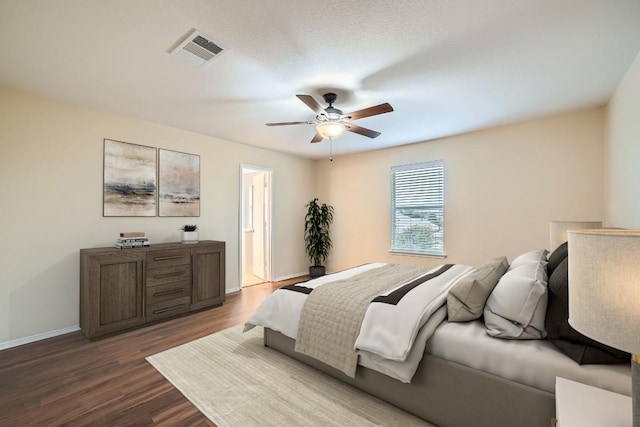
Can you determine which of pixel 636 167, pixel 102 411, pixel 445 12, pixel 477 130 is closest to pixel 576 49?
pixel 636 167

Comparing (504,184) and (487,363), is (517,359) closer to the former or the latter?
(487,363)

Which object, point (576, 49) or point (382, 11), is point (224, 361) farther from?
point (576, 49)

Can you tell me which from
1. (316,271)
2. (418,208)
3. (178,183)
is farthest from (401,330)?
(316,271)

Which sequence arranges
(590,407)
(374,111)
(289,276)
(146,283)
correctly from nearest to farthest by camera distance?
(590,407) → (374,111) → (146,283) → (289,276)

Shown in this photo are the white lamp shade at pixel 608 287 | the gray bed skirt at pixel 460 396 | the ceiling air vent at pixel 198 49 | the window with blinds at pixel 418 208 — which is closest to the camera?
the white lamp shade at pixel 608 287

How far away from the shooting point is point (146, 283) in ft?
10.7

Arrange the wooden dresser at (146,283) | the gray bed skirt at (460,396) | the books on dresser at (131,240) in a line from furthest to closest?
the books on dresser at (131,240) → the wooden dresser at (146,283) → the gray bed skirt at (460,396)

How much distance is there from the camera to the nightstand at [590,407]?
0.97 m

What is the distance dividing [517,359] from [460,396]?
1.25ft

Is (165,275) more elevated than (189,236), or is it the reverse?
(189,236)

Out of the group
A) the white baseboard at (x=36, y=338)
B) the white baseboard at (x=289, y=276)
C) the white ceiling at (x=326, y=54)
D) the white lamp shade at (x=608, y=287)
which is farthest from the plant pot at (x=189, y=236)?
the white lamp shade at (x=608, y=287)

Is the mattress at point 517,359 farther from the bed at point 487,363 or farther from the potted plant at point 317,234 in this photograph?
the potted plant at point 317,234

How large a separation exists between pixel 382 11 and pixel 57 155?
11.7 feet

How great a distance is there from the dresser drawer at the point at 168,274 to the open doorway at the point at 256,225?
1.30 metres
